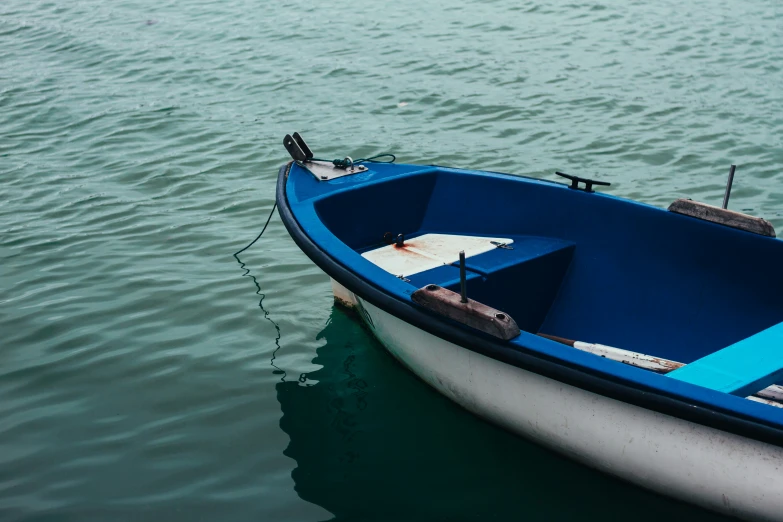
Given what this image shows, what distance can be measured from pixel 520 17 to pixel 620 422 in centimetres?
1083

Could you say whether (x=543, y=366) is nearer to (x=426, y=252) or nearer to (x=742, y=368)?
(x=742, y=368)

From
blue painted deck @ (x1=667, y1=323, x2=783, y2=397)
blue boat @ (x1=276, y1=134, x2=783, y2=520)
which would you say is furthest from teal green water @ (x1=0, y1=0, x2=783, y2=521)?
blue painted deck @ (x1=667, y1=323, x2=783, y2=397)

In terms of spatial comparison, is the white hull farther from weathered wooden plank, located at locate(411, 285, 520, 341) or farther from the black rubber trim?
weathered wooden plank, located at locate(411, 285, 520, 341)

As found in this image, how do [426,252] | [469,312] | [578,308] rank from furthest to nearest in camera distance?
[426,252] → [578,308] → [469,312]

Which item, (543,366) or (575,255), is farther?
(575,255)

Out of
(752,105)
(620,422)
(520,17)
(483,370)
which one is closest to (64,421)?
(483,370)

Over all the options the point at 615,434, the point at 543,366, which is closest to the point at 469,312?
the point at 543,366

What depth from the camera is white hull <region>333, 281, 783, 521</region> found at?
3865 millimetres

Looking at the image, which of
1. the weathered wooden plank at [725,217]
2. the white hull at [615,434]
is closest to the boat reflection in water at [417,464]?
the white hull at [615,434]

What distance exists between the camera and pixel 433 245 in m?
6.24

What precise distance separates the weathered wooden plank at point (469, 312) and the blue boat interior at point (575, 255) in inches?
13.9

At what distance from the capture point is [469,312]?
4.38 meters

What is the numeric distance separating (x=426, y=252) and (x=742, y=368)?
247cm

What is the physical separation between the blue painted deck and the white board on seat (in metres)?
2.02
